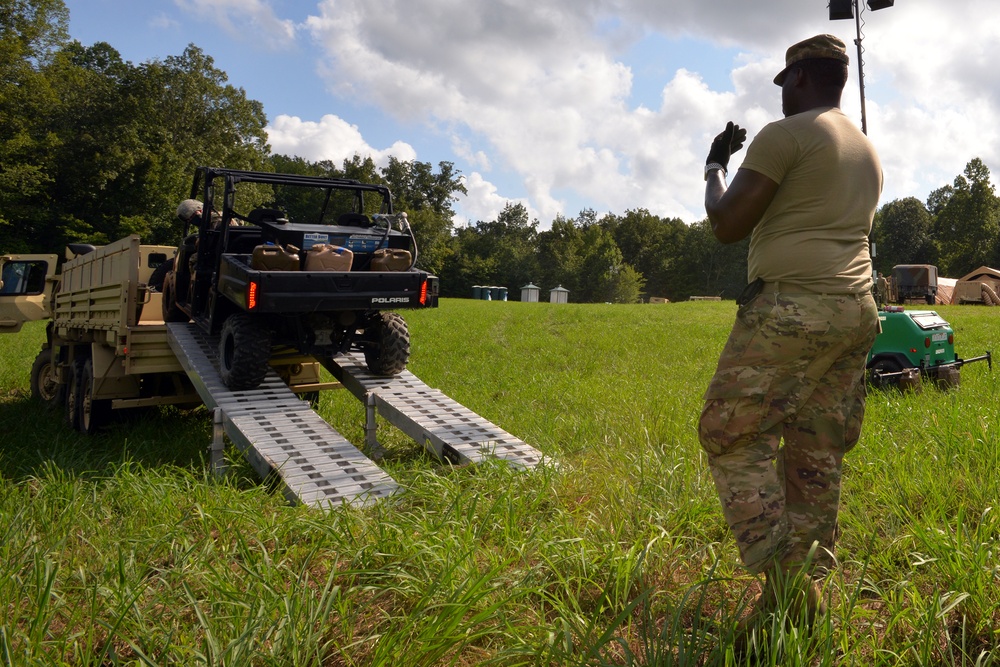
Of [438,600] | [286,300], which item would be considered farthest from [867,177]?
[286,300]

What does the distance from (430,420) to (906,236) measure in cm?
7253

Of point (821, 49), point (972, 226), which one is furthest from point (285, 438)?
point (972, 226)

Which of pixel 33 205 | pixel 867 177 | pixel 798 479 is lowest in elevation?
pixel 798 479

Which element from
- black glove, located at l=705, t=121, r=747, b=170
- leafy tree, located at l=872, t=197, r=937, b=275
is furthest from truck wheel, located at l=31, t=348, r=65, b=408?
leafy tree, located at l=872, t=197, r=937, b=275

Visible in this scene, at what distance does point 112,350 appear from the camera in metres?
6.89

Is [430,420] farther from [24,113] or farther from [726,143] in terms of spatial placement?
[24,113]

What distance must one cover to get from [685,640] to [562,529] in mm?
1140

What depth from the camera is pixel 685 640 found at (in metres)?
2.32

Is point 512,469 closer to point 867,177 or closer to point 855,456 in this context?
point 855,456

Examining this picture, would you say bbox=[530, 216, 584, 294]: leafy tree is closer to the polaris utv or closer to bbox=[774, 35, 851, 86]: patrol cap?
the polaris utv

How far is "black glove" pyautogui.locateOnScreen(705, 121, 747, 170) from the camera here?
2.92 meters

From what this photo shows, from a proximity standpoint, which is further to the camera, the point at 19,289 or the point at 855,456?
the point at 19,289

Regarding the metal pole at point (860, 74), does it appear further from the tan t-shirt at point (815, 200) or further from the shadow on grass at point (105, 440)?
the shadow on grass at point (105, 440)

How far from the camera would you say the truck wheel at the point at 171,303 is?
7184 mm
